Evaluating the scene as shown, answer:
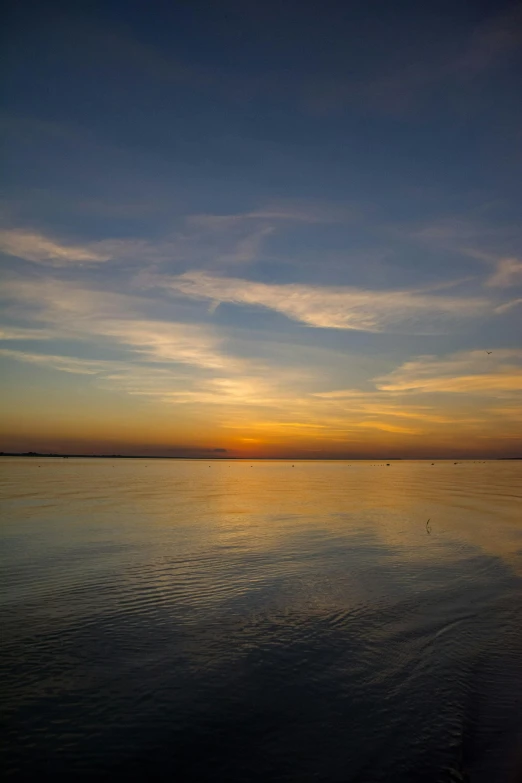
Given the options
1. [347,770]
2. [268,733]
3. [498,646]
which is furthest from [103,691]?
[498,646]

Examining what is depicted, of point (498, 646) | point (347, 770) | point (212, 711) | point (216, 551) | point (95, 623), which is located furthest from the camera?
point (216, 551)

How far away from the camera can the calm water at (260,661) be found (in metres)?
7.84

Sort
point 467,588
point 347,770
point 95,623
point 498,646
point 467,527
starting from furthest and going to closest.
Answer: point 467,527, point 467,588, point 95,623, point 498,646, point 347,770

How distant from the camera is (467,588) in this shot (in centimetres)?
1788

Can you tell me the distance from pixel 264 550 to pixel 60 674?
14.5m

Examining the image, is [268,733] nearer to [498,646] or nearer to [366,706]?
[366,706]

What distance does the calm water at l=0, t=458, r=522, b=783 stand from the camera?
7.84m

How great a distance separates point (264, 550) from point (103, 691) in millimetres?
14907

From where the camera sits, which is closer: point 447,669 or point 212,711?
point 212,711

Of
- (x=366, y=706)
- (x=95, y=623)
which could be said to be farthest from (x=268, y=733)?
(x=95, y=623)

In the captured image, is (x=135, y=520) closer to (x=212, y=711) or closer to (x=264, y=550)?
(x=264, y=550)

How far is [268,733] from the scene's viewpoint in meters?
8.48

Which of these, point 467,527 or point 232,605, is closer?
point 232,605

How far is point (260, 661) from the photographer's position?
11.3 m
